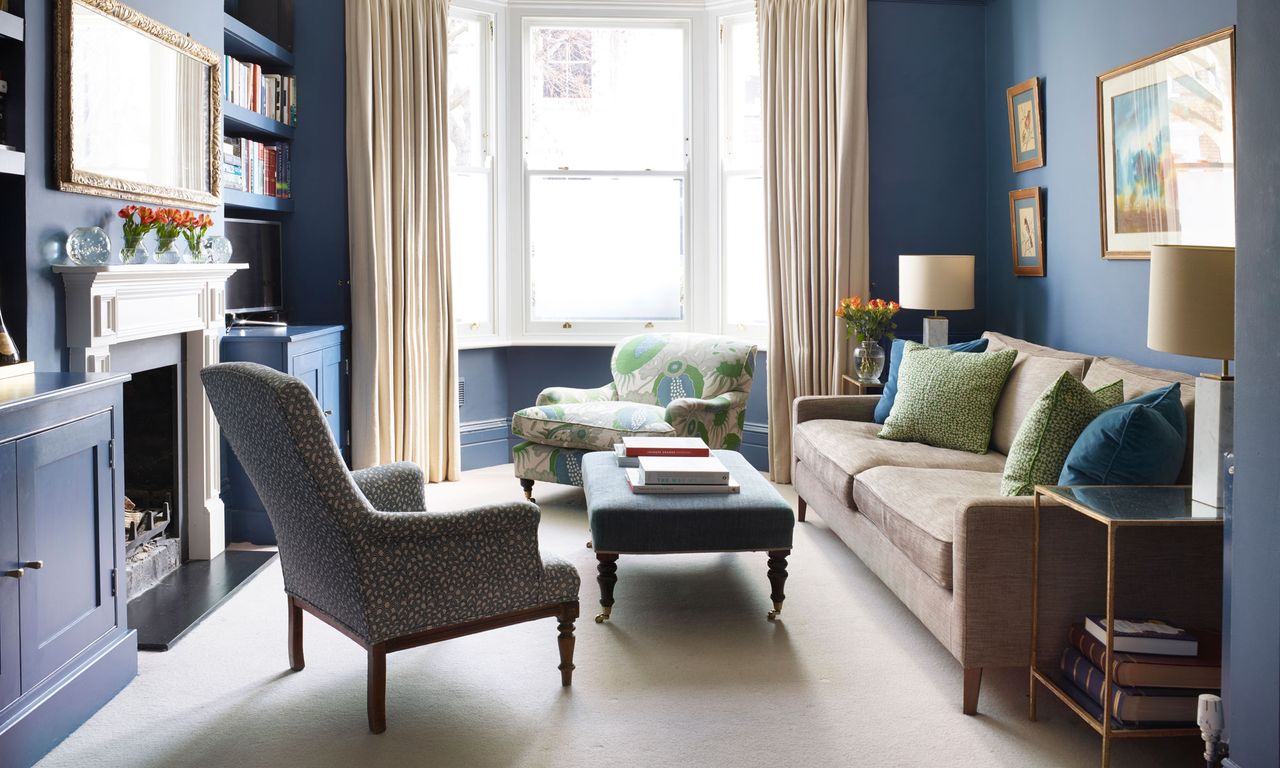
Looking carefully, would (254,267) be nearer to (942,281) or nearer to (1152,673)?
(942,281)

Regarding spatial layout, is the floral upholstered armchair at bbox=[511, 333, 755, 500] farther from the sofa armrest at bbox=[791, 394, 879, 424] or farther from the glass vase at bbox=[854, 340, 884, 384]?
the glass vase at bbox=[854, 340, 884, 384]

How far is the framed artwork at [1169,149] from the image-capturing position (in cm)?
374

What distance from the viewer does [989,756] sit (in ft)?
8.82

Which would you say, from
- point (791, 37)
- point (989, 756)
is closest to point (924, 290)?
point (791, 37)

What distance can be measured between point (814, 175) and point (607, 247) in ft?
4.17

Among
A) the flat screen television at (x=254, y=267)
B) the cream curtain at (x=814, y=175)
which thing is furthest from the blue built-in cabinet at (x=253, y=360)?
the cream curtain at (x=814, y=175)

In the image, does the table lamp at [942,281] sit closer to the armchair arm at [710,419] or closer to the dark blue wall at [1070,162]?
the dark blue wall at [1070,162]

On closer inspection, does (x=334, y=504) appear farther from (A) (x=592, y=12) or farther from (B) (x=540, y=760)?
(A) (x=592, y=12)

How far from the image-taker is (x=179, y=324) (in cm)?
423

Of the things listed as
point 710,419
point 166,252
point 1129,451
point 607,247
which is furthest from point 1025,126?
point 166,252

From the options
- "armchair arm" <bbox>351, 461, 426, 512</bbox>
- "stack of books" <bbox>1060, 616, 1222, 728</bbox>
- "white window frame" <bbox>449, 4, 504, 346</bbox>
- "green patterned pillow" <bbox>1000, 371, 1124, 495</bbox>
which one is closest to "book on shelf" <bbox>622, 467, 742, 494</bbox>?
"armchair arm" <bbox>351, 461, 426, 512</bbox>

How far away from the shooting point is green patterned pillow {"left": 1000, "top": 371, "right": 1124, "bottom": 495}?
310 centimetres

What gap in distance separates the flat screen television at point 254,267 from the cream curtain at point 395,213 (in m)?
0.38

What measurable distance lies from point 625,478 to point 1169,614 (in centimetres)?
184
